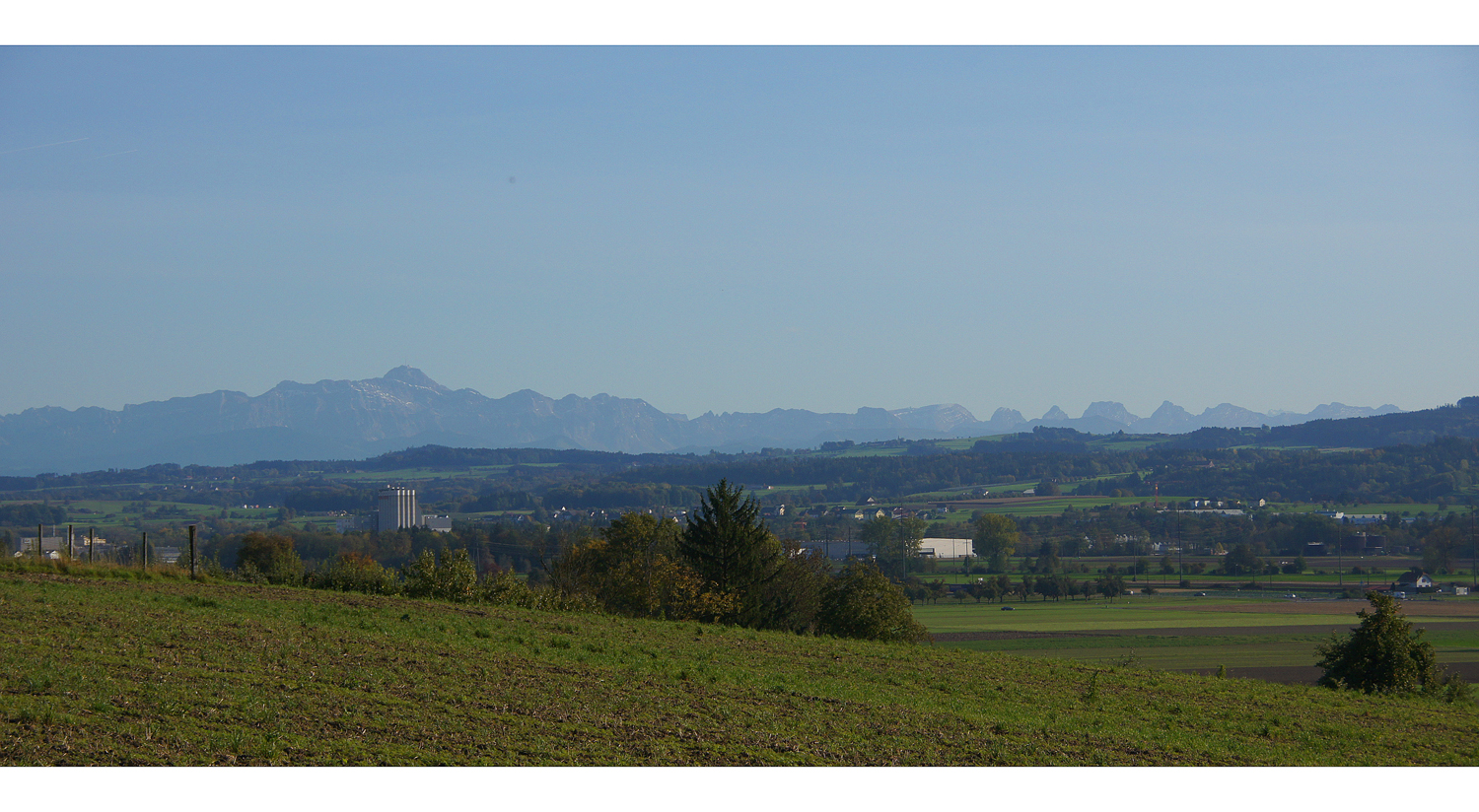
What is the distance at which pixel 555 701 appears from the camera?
56.6 ft

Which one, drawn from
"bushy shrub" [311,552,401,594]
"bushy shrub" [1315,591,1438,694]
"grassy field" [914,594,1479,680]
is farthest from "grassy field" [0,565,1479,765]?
"grassy field" [914,594,1479,680]

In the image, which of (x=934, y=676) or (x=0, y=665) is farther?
(x=934, y=676)

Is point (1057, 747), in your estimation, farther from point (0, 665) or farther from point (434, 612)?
point (434, 612)

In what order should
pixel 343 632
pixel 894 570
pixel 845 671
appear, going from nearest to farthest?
1. pixel 343 632
2. pixel 845 671
3. pixel 894 570

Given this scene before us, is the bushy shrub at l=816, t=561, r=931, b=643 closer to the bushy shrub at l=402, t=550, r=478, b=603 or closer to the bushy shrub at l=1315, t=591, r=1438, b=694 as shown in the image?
the bushy shrub at l=402, t=550, r=478, b=603

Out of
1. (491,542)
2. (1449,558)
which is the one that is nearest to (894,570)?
(491,542)

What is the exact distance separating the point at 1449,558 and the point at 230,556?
554 feet

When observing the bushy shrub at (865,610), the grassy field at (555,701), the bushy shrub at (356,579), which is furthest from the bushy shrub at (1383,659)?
the bushy shrub at (356,579)

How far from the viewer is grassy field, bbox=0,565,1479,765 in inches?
523

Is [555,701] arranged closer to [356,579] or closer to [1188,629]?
[356,579]

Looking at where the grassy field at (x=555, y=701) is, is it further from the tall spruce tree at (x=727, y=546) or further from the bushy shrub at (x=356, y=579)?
the tall spruce tree at (x=727, y=546)

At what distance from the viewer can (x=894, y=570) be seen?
510ft

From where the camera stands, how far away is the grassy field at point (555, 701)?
13289mm

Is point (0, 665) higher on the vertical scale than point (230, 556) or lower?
higher
